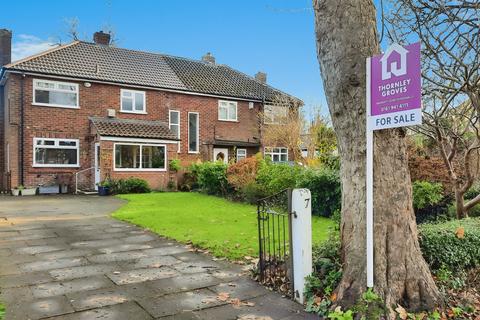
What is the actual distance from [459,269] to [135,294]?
4.00m

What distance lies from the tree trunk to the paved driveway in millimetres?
889

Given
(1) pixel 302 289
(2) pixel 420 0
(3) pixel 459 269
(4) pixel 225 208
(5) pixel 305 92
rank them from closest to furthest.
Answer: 1. (1) pixel 302 289
2. (3) pixel 459 269
3. (2) pixel 420 0
4. (4) pixel 225 208
5. (5) pixel 305 92

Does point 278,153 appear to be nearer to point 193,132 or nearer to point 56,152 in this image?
point 193,132

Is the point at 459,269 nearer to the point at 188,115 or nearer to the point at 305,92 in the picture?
the point at 188,115

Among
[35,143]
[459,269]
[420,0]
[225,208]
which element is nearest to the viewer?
[459,269]

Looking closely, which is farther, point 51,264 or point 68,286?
point 51,264

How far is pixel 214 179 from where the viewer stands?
15.5 metres

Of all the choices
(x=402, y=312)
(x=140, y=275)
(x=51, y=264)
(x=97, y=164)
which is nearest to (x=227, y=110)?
(x=97, y=164)

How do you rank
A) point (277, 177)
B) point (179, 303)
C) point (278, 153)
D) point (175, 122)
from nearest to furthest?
point (179, 303), point (277, 177), point (175, 122), point (278, 153)

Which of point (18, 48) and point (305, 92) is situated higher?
point (18, 48)

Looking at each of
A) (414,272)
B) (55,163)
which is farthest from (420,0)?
(55,163)

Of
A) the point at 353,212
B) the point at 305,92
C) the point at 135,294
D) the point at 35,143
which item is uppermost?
the point at 305,92

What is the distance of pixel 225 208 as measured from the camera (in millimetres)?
11836

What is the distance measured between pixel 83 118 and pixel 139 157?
318cm
